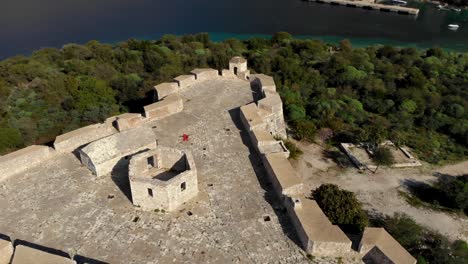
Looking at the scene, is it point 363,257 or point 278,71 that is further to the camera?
point 278,71

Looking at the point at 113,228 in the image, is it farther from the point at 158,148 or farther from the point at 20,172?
the point at 20,172

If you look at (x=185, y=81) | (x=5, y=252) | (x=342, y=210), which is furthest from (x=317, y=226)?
(x=185, y=81)

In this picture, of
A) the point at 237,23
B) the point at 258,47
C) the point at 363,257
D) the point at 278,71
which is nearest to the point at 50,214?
the point at 363,257

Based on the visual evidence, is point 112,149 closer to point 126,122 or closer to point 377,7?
point 126,122

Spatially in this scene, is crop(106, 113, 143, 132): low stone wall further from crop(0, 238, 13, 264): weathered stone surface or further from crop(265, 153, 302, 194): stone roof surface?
crop(0, 238, 13, 264): weathered stone surface

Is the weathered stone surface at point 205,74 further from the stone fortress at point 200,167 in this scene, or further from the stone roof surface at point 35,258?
the stone roof surface at point 35,258
